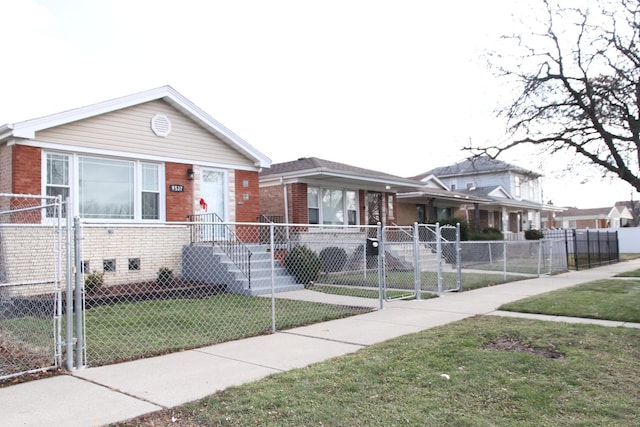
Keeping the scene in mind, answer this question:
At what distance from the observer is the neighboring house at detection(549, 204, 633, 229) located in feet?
205

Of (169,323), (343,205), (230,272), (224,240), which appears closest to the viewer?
(169,323)

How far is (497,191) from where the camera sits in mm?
34625

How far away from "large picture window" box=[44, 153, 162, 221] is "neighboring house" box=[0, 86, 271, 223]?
24 millimetres

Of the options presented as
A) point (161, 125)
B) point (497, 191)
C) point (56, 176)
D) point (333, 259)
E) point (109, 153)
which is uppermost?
point (161, 125)

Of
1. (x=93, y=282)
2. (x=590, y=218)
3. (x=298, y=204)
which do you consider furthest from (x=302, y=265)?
(x=590, y=218)

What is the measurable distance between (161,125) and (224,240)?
3.61 m

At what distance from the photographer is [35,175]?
439 inches

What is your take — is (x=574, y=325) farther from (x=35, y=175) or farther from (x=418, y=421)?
(x=35, y=175)

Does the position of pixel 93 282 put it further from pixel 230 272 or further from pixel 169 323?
pixel 230 272

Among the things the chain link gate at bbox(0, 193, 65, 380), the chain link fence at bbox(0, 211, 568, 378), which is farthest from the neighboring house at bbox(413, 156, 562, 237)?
the chain link gate at bbox(0, 193, 65, 380)

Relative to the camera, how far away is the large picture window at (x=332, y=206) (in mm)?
19016

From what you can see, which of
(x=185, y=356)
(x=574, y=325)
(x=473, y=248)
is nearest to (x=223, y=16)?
(x=185, y=356)

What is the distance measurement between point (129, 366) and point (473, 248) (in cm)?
1753

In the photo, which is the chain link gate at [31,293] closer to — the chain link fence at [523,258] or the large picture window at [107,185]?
the large picture window at [107,185]
